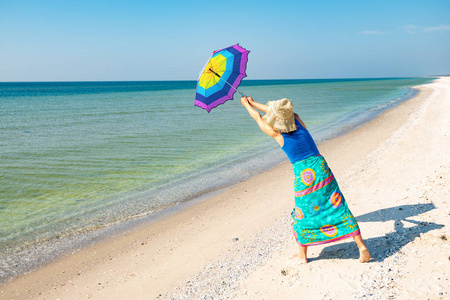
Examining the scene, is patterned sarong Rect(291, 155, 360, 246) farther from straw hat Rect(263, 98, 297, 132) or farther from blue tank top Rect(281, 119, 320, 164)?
straw hat Rect(263, 98, 297, 132)

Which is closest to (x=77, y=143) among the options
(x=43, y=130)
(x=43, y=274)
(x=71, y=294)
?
(x=43, y=130)

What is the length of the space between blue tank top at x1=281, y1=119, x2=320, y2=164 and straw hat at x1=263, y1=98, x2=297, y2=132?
106 mm

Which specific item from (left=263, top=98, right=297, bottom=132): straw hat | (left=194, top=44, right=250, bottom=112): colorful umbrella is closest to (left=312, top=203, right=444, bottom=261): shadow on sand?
(left=263, top=98, right=297, bottom=132): straw hat

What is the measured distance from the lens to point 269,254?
527cm

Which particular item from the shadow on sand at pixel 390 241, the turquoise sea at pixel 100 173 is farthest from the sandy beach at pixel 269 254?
the turquoise sea at pixel 100 173

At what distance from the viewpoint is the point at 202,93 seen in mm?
5492

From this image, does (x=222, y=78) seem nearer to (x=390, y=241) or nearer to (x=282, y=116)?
(x=282, y=116)

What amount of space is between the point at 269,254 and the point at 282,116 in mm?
2502

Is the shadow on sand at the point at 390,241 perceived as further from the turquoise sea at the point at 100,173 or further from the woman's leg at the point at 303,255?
the turquoise sea at the point at 100,173

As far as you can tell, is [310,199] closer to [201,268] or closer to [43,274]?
[201,268]

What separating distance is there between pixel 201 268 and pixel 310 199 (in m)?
2.28

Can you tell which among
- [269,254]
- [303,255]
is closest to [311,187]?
[303,255]

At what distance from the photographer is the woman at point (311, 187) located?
3988 mm

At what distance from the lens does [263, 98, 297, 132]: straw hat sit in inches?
152
